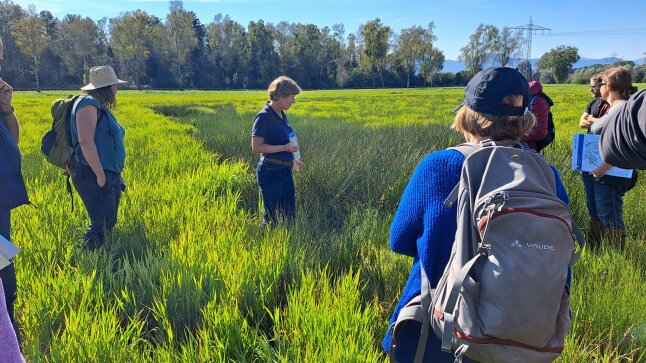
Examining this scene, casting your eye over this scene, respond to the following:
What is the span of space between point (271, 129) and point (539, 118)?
266 cm

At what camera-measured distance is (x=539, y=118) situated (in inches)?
162

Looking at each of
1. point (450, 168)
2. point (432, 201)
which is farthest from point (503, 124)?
point (432, 201)

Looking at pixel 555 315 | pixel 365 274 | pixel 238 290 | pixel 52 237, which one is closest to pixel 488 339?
pixel 555 315

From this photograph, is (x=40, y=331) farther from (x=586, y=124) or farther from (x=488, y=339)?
(x=586, y=124)

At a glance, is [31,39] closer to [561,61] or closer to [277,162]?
[277,162]

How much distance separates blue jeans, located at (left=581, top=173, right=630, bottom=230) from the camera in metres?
3.34

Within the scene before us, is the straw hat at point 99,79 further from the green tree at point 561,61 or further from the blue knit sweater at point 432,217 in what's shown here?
the green tree at point 561,61

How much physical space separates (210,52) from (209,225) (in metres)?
84.8

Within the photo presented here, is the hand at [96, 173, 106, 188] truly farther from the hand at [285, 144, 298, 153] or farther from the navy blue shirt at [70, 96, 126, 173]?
the hand at [285, 144, 298, 153]

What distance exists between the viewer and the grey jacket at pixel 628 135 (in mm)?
1031

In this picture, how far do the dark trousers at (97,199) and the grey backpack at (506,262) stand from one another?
2865 millimetres

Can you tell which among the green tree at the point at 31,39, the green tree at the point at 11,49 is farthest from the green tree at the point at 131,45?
the green tree at the point at 11,49

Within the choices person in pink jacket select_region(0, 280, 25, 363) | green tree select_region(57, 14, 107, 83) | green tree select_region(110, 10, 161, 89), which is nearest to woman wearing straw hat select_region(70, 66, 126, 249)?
person in pink jacket select_region(0, 280, 25, 363)

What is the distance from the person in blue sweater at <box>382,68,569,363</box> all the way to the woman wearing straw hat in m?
2.51
